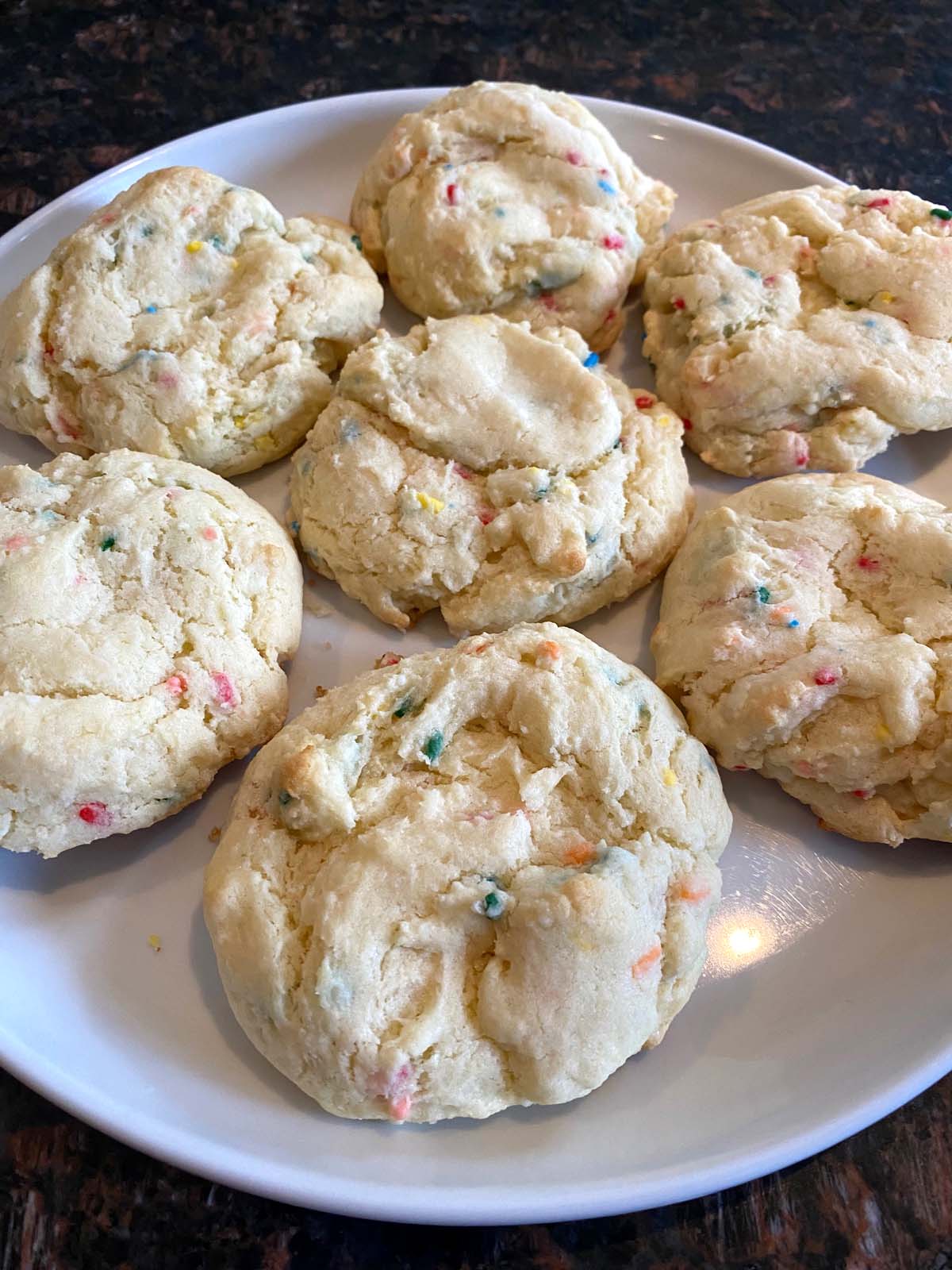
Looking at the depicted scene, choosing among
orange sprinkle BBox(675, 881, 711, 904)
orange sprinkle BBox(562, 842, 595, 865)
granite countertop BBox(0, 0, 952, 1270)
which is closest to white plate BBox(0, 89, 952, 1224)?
orange sprinkle BBox(675, 881, 711, 904)

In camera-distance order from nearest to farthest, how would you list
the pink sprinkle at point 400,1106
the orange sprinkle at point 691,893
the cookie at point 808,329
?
the pink sprinkle at point 400,1106, the orange sprinkle at point 691,893, the cookie at point 808,329

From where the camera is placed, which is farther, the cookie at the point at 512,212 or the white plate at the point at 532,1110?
the cookie at the point at 512,212

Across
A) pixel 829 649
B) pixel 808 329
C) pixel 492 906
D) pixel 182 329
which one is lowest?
pixel 492 906

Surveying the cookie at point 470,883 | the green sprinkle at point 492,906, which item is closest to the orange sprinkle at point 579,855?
the cookie at point 470,883

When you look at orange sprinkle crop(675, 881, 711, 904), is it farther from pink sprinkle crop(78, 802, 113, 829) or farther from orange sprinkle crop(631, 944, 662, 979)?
pink sprinkle crop(78, 802, 113, 829)

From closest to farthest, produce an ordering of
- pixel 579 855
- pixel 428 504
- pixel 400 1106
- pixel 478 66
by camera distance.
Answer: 1. pixel 400 1106
2. pixel 579 855
3. pixel 428 504
4. pixel 478 66

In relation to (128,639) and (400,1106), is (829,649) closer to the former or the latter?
(400,1106)

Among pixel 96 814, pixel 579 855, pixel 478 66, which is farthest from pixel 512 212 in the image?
pixel 96 814

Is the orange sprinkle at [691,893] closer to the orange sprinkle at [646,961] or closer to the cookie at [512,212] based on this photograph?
the orange sprinkle at [646,961]
